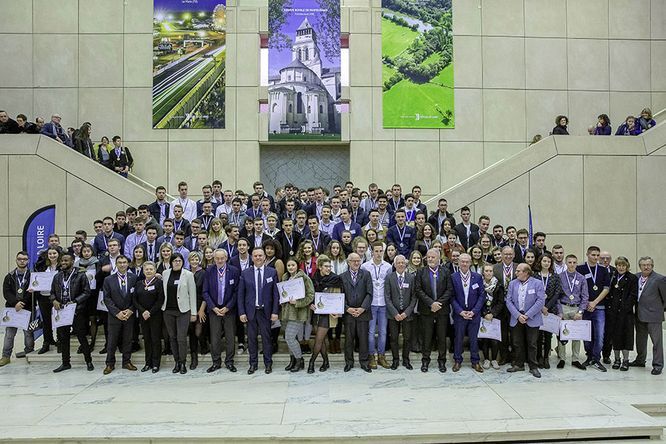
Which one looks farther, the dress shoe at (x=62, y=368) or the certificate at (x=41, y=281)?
the certificate at (x=41, y=281)

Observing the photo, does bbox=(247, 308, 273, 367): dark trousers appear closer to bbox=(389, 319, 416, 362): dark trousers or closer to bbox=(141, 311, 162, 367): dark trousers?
bbox=(141, 311, 162, 367): dark trousers

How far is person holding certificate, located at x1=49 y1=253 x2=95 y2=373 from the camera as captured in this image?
30.6ft

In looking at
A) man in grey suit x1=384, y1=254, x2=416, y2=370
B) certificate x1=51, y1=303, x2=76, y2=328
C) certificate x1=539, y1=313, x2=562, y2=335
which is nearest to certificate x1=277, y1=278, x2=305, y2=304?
man in grey suit x1=384, y1=254, x2=416, y2=370

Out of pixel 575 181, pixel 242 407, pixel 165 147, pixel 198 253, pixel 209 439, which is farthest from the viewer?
pixel 165 147

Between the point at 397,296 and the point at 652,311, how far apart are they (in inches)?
157

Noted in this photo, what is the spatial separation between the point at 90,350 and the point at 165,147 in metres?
9.57

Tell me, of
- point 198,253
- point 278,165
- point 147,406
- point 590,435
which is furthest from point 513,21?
point 147,406

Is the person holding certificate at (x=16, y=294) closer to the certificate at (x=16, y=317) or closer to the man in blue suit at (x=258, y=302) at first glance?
the certificate at (x=16, y=317)

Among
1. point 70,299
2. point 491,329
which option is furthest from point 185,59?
point 491,329

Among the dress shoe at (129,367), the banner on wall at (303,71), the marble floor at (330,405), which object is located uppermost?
the banner on wall at (303,71)

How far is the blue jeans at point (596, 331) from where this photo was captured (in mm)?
9391

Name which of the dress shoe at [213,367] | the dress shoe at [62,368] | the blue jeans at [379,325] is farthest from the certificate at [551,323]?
the dress shoe at [62,368]

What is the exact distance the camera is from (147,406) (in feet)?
24.1

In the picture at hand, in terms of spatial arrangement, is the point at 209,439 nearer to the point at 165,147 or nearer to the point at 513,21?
the point at 165,147
